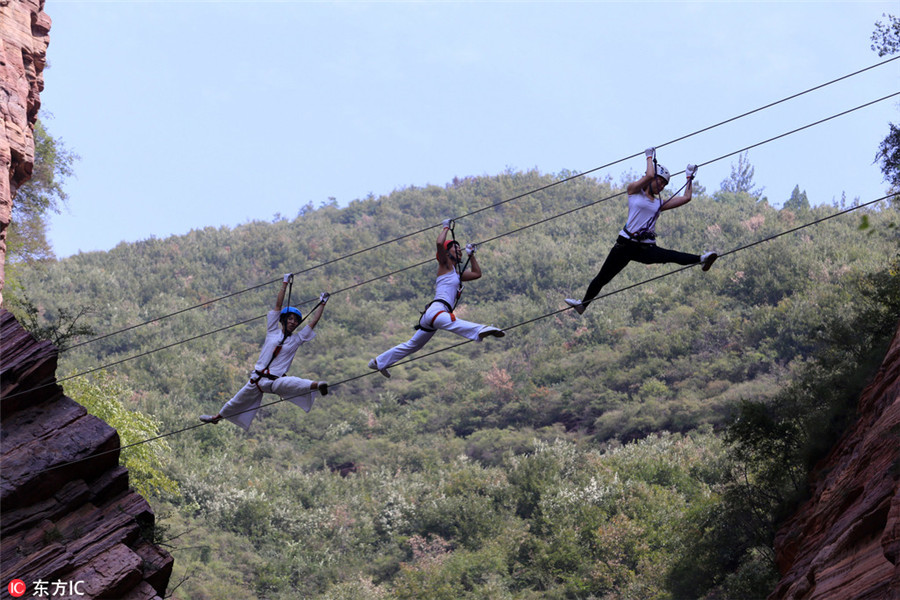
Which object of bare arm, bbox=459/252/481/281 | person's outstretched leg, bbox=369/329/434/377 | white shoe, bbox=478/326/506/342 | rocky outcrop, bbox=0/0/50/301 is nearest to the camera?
white shoe, bbox=478/326/506/342

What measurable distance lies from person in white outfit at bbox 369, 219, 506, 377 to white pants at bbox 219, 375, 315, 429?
1147mm

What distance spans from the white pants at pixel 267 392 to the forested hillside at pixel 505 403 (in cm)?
467

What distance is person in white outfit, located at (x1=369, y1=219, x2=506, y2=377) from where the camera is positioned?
487 inches

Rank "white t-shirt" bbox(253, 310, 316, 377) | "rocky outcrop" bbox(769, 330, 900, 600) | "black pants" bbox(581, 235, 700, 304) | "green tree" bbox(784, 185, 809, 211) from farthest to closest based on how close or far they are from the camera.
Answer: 1. "green tree" bbox(784, 185, 809, 211)
2. "white t-shirt" bbox(253, 310, 316, 377)
3. "black pants" bbox(581, 235, 700, 304)
4. "rocky outcrop" bbox(769, 330, 900, 600)

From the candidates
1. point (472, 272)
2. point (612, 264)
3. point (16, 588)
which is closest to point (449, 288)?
point (472, 272)

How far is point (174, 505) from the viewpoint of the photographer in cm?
3925

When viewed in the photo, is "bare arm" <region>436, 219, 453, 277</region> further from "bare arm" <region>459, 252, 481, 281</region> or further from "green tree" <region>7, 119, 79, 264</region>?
"green tree" <region>7, 119, 79, 264</region>

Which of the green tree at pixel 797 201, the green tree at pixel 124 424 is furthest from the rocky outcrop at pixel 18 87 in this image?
the green tree at pixel 797 201

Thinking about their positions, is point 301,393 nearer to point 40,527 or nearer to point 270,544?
point 40,527

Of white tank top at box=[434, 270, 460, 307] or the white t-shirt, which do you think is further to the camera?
the white t-shirt

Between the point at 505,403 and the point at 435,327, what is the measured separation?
40.9 metres

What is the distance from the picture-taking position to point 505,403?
52969mm

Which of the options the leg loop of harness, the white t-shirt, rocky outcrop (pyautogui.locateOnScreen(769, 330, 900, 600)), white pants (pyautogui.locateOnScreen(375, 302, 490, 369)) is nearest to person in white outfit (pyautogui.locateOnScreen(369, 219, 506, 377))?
white pants (pyautogui.locateOnScreen(375, 302, 490, 369))

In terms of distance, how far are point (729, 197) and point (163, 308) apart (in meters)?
54.1
